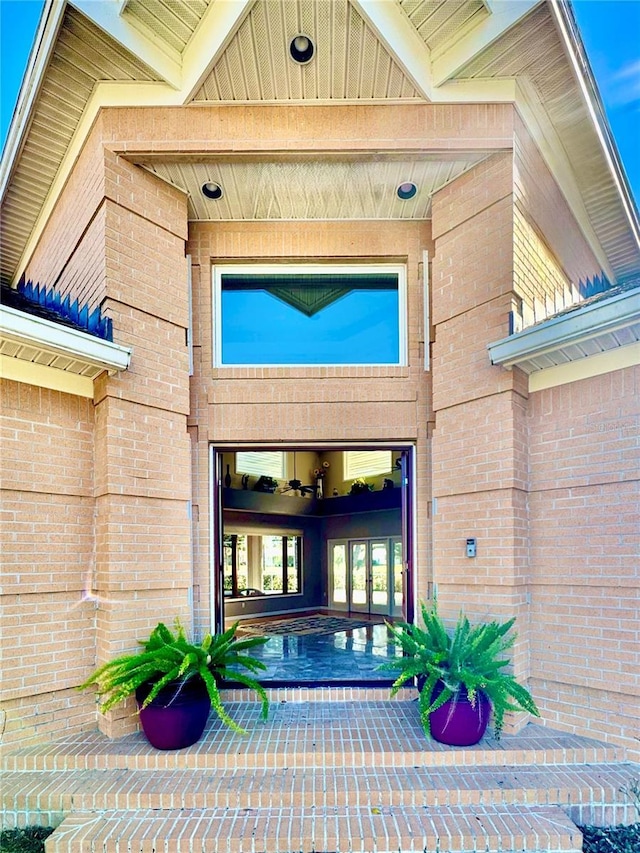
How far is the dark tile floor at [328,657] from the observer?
16.6ft

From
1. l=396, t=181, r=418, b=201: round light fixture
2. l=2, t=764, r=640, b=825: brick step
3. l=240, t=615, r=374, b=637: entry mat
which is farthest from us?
l=240, t=615, r=374, b=637: entry mat

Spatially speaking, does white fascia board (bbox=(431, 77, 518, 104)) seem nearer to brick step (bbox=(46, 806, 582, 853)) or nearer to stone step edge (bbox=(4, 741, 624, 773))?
stone step edge (bbox=(4, 741, 624, 773))

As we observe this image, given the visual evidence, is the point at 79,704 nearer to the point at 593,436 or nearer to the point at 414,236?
the point at 593,436

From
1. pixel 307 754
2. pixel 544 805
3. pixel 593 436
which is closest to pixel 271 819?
pixel 307 754

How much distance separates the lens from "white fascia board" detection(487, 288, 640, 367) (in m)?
3.47

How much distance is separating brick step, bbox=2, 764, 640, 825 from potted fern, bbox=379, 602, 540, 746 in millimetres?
335

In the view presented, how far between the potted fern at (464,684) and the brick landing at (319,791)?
173 millimetres

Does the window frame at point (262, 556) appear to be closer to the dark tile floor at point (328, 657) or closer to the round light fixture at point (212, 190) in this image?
the dark tile floor at point (328, 657)

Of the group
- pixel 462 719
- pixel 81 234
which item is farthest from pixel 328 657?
pixel 81 234

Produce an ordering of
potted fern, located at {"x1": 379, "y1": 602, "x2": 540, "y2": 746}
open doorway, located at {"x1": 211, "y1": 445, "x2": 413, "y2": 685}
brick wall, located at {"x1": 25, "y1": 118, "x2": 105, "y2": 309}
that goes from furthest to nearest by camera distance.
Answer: open doorway, located at {"x1": 211, "y1": 445, "x2": 413, "y2": 685} < brick wall, located at {"x1": 25, "y1": 118, "x2": 105, "y2": 309} < potted fern, located at {"x1": 379, "y1": 602, "x2": 540, "y2": 746}

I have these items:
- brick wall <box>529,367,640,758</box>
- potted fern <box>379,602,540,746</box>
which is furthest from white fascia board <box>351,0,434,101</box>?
potted fern <box>379,602,540,746</box>

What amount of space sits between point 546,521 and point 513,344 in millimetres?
1462

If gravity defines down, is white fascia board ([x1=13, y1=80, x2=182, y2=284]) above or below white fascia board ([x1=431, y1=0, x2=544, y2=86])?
below

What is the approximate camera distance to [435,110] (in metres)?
4.42
